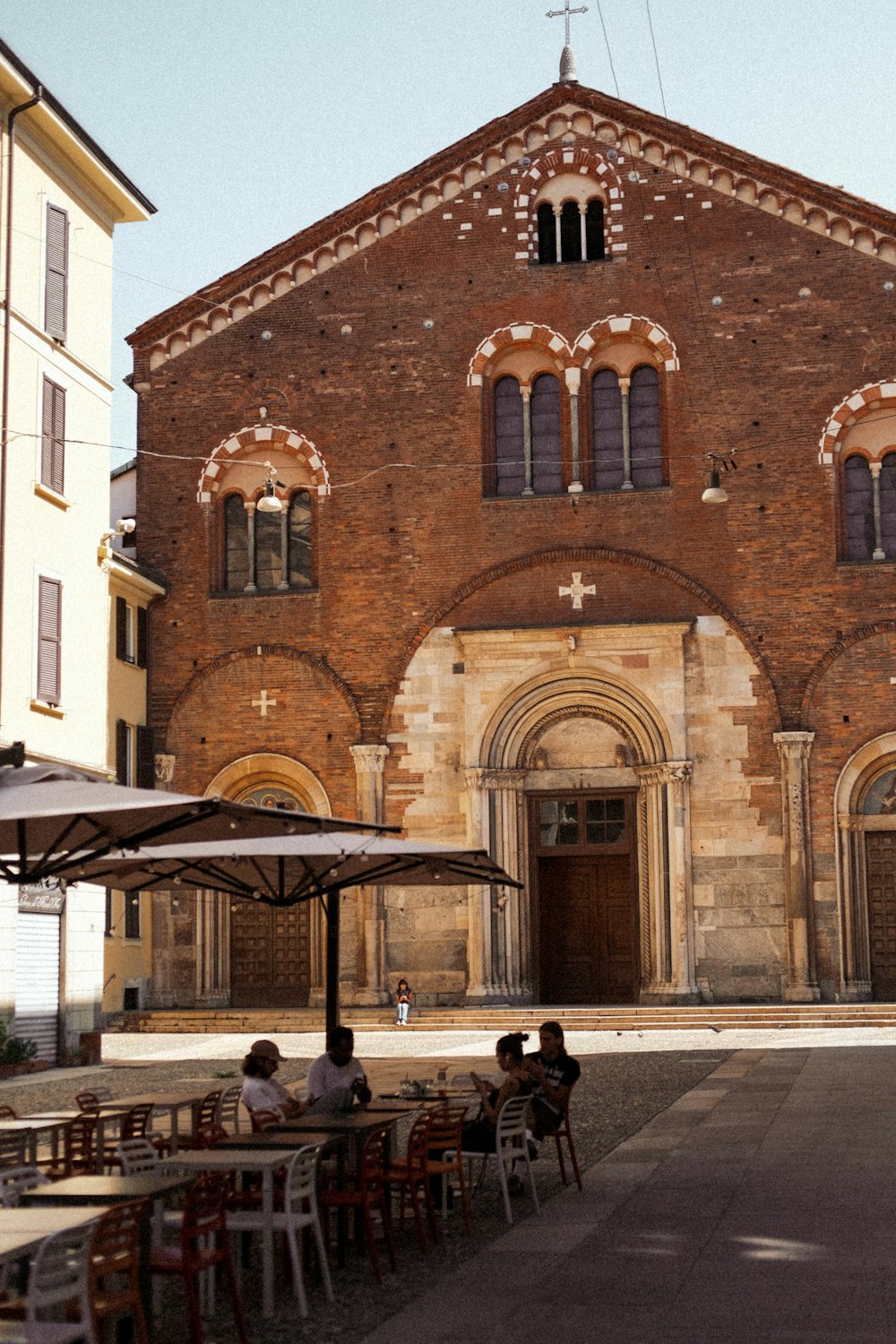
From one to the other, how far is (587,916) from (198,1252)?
22.2m

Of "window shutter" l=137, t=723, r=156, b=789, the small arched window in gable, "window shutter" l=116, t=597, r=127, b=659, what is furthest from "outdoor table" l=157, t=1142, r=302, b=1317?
the small arched window in gable

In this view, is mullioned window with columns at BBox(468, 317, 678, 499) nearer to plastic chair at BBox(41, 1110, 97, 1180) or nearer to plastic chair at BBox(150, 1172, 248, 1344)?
plastic chair at BBox(41, 1110, 97, 1180)

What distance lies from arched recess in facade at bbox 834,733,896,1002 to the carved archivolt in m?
8.54

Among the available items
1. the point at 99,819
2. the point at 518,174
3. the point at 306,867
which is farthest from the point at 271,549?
the point at 99,819

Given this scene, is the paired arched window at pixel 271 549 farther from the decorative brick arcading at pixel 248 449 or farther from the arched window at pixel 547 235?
the arched window at pixel 547 235

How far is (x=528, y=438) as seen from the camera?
102ft

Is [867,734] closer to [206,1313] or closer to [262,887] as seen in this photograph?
[262,887]

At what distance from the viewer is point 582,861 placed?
30688mm

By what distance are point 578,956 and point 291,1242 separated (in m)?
21.3

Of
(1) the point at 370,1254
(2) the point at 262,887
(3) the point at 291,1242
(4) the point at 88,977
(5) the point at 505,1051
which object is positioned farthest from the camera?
(4) the point at 88,977

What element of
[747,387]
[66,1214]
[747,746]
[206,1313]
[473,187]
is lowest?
[206,1313]

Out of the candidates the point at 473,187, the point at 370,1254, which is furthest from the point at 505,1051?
the point at 473,187

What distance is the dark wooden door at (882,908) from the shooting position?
1148 inches

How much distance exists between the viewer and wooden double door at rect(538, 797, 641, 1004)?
30266mm
